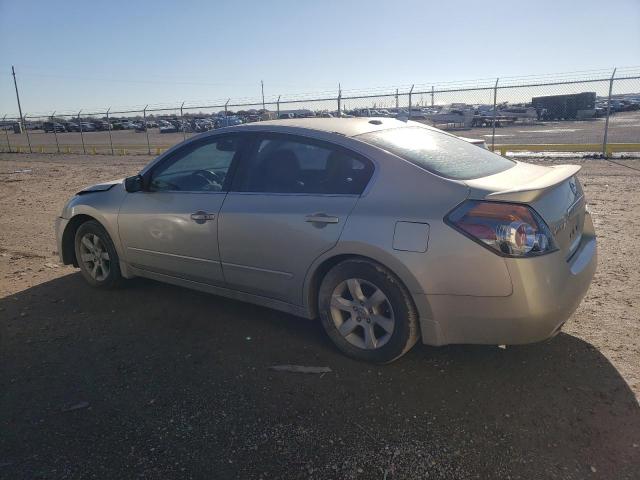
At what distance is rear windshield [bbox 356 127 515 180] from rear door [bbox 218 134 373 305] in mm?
264

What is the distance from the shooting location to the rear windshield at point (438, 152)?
3.22 metres

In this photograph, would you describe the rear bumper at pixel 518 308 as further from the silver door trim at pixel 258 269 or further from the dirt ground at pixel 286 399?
the silver door trim at pixel 258 269

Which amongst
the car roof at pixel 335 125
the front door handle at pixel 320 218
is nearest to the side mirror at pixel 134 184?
the car roof at pixel 335 125

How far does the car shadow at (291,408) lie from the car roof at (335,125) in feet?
4.90

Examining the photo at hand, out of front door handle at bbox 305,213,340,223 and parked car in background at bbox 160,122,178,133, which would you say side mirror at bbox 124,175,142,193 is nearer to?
front door handle at bbox 305,213,340,223

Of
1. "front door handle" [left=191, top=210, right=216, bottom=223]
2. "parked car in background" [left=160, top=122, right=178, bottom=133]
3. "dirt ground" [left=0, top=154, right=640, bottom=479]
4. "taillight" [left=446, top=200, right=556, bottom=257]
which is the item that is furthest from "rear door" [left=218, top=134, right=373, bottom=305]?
"parked car in background" [left=160, top=122, right=178, bottom=133]

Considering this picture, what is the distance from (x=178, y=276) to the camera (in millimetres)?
4227

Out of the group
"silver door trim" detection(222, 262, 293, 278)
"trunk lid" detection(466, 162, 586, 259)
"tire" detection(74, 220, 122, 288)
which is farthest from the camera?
"tire" detection(74, 220, 122, 288)

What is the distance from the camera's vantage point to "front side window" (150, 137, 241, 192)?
3.97 m

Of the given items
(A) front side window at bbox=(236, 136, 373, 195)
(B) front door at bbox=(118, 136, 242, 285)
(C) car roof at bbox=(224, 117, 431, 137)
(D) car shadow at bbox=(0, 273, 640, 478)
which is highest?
(C) car roof at bbox=(224, 117, 431, 137)

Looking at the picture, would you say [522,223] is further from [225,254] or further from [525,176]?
[225,254]

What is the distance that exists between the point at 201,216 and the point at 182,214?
0.23m

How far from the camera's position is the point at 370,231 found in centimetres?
307

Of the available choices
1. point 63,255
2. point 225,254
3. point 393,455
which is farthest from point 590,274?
point 63,255
